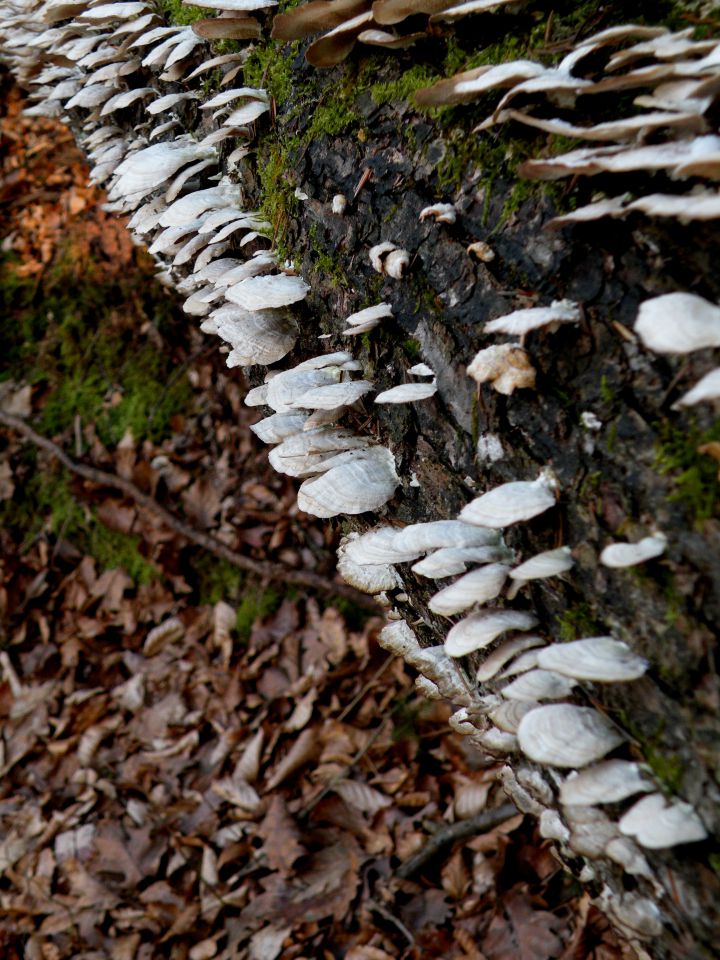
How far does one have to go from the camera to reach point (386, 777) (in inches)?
158

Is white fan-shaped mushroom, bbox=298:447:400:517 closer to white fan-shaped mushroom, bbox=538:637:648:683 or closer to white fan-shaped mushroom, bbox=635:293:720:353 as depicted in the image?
white fan-shaped mushroom, bbox=538:637:648:683

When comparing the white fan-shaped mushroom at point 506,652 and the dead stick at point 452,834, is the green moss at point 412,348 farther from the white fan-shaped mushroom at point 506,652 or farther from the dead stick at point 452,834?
the dead stick at point 452,834

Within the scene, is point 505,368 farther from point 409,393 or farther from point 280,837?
point 280,837

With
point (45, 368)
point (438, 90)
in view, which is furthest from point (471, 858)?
point (45, 368)

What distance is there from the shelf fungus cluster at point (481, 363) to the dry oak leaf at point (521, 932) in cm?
165

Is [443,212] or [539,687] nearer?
[539,687]

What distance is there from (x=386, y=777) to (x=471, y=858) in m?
0.62

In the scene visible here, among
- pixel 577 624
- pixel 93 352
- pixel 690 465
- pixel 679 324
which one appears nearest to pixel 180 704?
pixel 93 352

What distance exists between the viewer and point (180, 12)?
2598 mm

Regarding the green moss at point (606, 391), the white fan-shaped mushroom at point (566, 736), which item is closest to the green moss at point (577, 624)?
the white fan-shaped mushroom at point (566, 736)

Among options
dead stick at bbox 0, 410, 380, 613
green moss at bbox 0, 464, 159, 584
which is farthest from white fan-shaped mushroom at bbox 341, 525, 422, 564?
green moss at bbox 0, 464, 159, 584

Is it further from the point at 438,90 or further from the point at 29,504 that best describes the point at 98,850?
the point at 438,90

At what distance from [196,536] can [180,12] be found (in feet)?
10.7

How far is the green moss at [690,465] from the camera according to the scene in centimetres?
123
